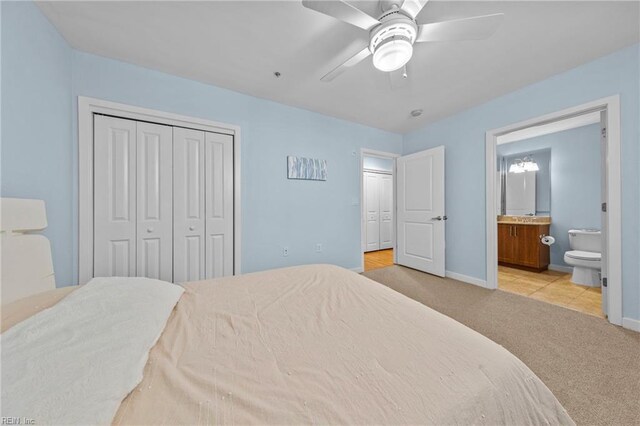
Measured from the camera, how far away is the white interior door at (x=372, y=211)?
5594 mm

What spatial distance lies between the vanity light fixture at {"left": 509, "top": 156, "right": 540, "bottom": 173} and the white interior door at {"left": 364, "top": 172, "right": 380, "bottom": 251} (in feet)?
8.81

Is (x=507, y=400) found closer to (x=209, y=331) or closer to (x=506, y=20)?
(x=209, y=331)

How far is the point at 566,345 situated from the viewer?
1706 millimetres

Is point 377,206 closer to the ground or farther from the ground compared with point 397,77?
closer to the ground

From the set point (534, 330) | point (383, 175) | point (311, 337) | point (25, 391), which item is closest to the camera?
point (25, 391)

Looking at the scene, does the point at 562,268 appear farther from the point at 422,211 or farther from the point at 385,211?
the point at 385,211

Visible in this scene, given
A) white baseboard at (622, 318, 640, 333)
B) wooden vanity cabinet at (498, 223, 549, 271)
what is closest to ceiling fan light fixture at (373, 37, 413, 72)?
white baseboard at (622, 318, 640, 333)

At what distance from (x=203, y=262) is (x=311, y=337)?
6.83 feet

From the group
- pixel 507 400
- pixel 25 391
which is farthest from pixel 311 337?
pixel 25 391

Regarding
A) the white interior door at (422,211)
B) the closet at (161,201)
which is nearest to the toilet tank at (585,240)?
the white interior door at (422,211)

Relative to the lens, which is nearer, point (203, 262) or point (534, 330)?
point (534, 330)

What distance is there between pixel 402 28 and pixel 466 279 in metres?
3.12

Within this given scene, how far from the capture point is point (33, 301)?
0.97m

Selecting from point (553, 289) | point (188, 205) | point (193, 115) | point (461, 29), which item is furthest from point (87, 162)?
point (553, 289)
